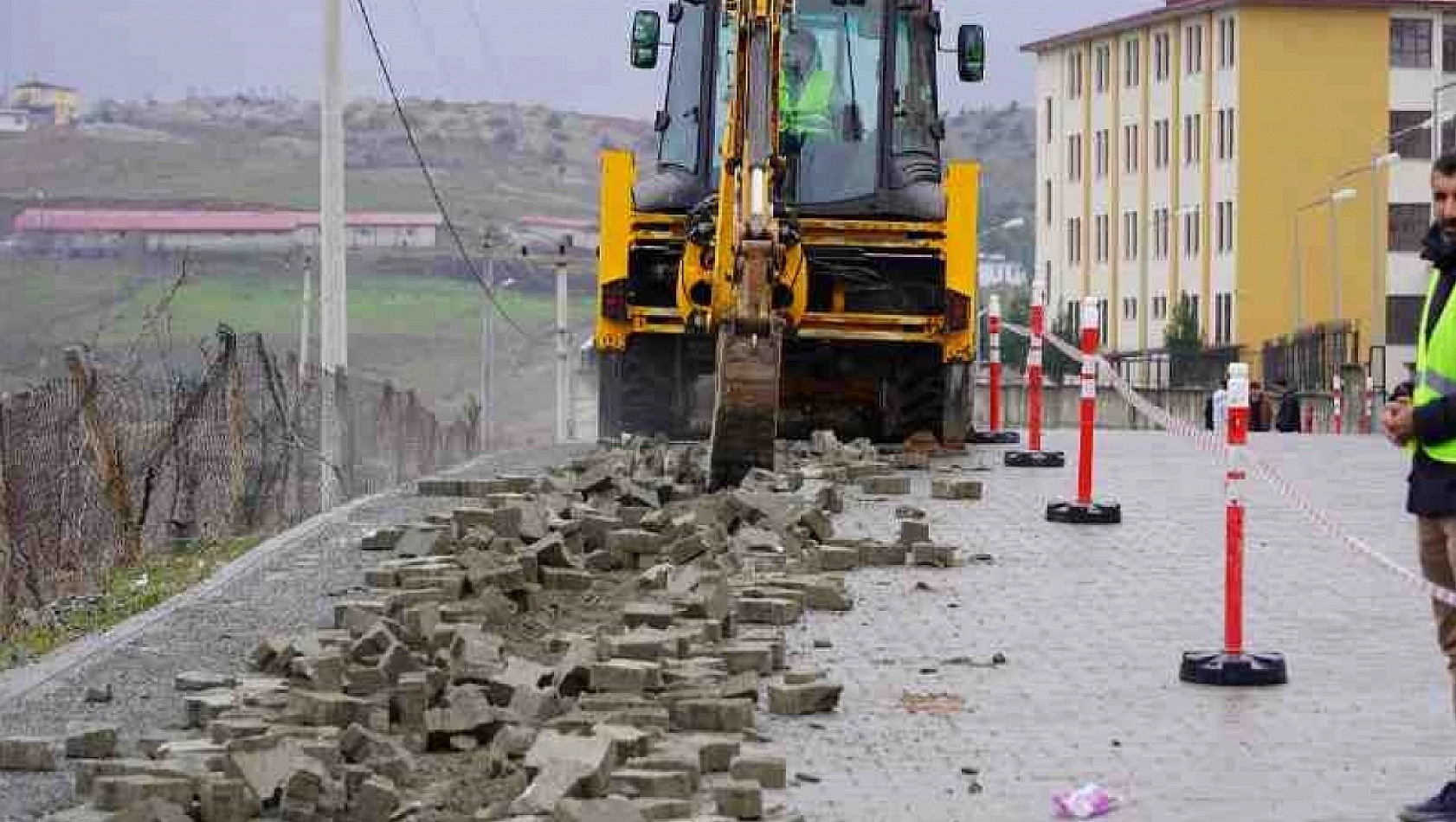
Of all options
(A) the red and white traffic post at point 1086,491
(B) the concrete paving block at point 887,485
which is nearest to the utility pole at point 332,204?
(B) the concrete paving block at point 887,485

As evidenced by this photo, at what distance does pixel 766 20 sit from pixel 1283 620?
9.69 m

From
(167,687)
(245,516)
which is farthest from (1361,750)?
(245,516)

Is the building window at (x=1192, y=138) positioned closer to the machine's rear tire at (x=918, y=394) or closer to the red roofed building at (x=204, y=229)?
the red roofed building at (x=204, y=229)

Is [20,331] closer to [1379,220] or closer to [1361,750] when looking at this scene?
[1379,220]

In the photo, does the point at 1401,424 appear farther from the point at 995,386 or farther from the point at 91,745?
the point at 995,386

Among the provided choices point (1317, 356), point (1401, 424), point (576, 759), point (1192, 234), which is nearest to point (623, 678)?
point (576, 759)

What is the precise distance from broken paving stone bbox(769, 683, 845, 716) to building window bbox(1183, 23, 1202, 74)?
96.3 m

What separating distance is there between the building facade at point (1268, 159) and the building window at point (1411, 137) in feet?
0.19

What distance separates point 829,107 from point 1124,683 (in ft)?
50.0

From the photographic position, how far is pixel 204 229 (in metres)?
119

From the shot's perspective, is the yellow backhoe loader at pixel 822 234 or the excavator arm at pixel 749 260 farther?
the yellow backhoe loader at pixel 822 234

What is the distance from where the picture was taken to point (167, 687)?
11.4 meters

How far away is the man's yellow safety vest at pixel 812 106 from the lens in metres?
26.7

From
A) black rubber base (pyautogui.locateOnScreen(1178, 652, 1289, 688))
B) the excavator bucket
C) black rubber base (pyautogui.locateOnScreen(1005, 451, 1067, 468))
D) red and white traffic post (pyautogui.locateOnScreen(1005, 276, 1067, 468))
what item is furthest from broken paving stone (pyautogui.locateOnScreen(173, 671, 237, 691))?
black rubber base (pyautogui.locateOnScreen(1005, 451, 1067, 468))
